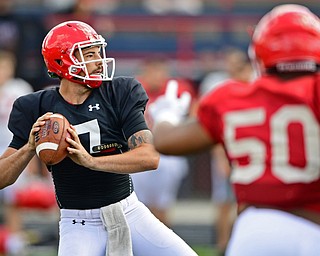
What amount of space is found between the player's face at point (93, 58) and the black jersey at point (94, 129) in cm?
12

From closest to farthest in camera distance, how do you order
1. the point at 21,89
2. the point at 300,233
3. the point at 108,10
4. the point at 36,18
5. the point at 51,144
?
the point at 300,233, the point at 51,144, the point at 21,89, the point at 36,18, the point at 108,10

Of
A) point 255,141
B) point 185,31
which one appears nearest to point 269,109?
point 255,141

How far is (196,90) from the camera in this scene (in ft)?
39.3

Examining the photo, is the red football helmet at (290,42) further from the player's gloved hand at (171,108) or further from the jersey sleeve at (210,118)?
the player's gloved hand at (171,108)

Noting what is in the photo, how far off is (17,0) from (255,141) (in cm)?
1049

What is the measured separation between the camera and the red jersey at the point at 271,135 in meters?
3.59

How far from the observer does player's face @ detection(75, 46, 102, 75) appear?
5012 mm

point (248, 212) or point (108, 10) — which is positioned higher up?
point (248, 212)

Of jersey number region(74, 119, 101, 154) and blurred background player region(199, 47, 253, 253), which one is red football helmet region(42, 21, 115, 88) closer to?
jersey number region(74, 119, 101, 154)

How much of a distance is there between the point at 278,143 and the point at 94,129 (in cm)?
154

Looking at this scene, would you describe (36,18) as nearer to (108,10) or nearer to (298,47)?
(108,10)

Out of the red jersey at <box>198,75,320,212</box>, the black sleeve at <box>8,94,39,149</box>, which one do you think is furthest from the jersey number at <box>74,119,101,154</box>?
the red jersey at <box>198,75,320,212</box>

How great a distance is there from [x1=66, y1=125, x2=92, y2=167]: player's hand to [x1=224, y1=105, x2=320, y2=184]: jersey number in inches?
47.3

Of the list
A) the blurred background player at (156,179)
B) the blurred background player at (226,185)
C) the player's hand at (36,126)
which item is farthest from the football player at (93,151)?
the blurred background player at (156,179)
